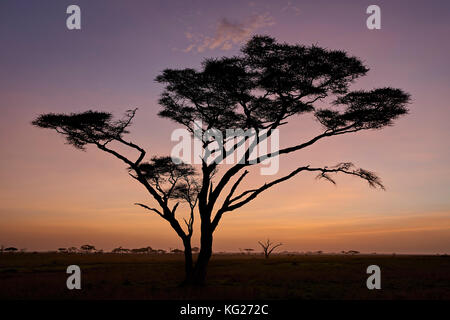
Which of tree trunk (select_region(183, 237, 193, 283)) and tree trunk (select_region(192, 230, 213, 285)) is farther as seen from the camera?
tree trunk (select_region(183, 237, 193, 283))

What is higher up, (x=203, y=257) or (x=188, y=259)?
(x=203, y=257)

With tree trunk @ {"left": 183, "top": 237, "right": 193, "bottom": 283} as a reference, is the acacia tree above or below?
above

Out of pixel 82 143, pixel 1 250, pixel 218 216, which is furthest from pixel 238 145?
pixel 1 250

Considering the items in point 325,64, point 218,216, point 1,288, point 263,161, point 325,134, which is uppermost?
point 325,64

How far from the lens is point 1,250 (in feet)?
336

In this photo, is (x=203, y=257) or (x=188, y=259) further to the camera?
(x=188, y=259)

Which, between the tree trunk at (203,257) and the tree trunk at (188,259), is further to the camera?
the tree trunk at (188,259)

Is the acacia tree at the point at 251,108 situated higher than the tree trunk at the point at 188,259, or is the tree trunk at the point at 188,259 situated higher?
the acacia tree at the point at 251,108
